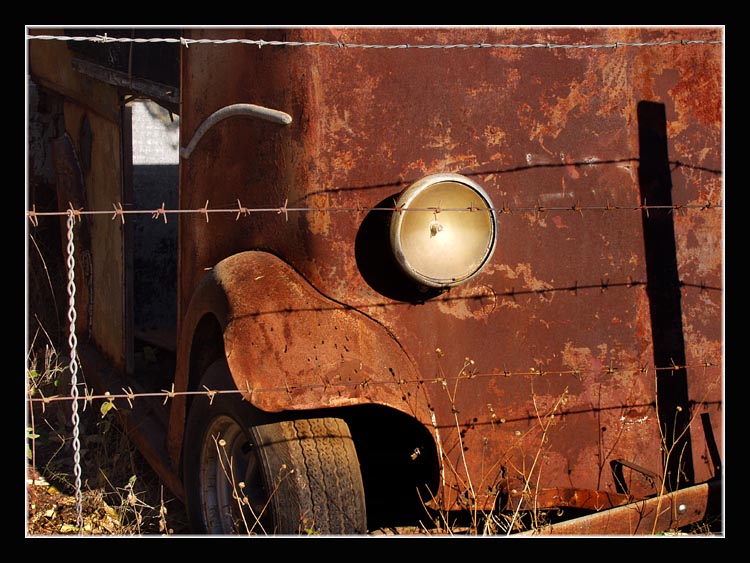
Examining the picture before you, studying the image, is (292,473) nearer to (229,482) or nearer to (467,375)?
(229,482)

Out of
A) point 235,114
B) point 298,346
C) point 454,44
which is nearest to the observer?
point 298,346

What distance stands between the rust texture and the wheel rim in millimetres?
457

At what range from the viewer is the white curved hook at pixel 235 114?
330cm

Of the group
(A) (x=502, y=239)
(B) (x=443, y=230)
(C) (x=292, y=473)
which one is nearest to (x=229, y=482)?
(C) (x=292, y=473)

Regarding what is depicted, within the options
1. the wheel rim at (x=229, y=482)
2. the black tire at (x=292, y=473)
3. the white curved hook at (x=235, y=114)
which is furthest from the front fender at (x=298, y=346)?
the white curved hook at (x=235, y=114)

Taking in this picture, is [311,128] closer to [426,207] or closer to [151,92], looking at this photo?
[426,207]

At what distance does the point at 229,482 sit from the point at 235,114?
1400 millimetres

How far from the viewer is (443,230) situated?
306 centimetres

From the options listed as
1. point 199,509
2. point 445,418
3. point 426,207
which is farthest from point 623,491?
point 199,509

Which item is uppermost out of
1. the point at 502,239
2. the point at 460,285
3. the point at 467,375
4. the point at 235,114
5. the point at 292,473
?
the point at 235,114

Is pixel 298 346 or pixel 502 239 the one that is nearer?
pixel 298 346

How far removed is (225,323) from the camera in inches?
123

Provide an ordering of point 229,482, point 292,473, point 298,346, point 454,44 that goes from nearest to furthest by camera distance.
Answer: point 292,473, point 298,346, point 454,44, point 229,482

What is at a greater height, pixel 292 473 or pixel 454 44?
pixel 454 44
